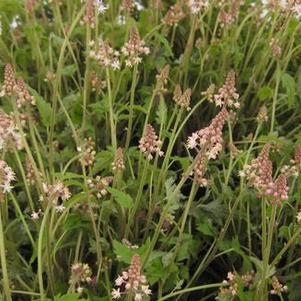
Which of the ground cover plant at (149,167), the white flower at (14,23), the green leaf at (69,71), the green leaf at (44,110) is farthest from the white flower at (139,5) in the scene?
the green leaf at (44,110)

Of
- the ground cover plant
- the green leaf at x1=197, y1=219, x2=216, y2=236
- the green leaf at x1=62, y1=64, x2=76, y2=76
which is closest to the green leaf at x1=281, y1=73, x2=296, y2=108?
the ground cover plant

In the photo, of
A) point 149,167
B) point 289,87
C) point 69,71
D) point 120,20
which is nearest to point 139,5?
point 120,20

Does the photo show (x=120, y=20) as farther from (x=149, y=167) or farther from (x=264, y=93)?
(x=149, y=167)

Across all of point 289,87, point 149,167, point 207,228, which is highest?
point 289,87

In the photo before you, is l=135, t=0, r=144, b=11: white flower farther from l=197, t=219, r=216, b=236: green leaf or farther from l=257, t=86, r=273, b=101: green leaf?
l=197, t=219, r=216, b=236: green leaf

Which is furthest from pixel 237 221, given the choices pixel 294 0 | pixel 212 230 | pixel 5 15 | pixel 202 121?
pixel 5 15

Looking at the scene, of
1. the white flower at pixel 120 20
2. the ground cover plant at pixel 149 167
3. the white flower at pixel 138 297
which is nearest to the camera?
the white flower at pixel 138 297

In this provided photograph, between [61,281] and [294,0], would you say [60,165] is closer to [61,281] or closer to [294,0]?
[61,281]

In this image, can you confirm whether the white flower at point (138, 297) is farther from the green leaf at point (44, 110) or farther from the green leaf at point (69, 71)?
the green leaf at point (69, 71)
